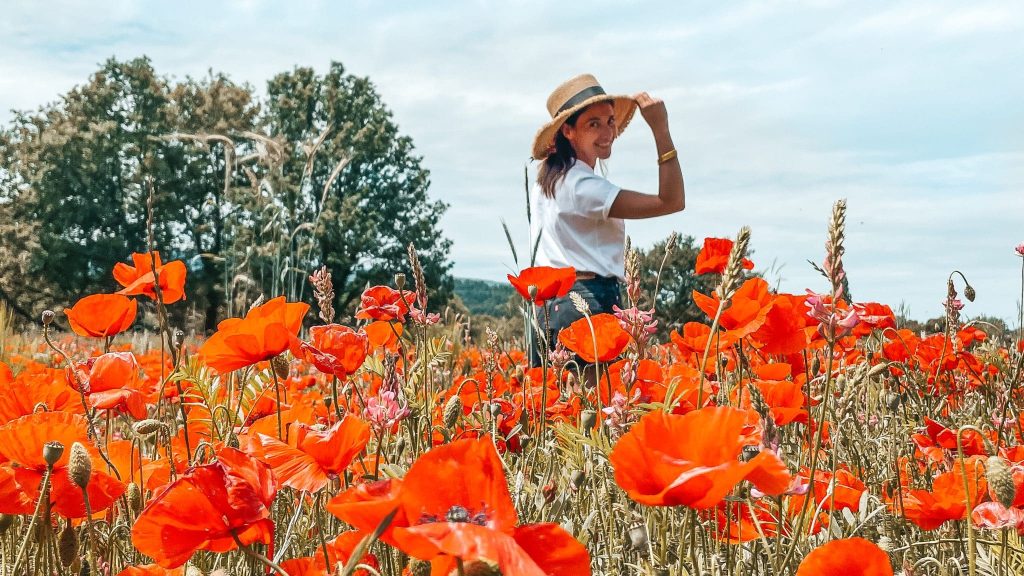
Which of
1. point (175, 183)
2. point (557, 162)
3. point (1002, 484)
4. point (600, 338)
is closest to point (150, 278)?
point (600, 338)

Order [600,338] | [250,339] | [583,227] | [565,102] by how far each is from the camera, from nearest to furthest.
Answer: [250,339]
[600,338]
[583,227]
[565,102]

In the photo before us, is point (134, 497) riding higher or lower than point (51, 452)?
lower

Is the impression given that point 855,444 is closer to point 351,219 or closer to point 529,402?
point 529,402

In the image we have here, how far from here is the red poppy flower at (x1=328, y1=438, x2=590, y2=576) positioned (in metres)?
0.77

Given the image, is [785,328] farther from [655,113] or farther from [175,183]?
[175,183]

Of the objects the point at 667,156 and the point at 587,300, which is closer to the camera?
the point at 587,300

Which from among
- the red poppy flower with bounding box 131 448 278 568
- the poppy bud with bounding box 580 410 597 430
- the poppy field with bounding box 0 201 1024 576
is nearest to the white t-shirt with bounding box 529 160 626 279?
the poppy field with bounding box 0 201 1024 576

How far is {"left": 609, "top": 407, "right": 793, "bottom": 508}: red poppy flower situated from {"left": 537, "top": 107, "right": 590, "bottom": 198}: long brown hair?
4.01 m

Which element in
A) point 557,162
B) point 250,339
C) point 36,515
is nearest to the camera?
point 36,515

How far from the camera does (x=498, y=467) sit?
0.83m

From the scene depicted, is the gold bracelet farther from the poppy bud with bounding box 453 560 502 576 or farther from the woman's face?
the poppy bud with bounding box 453 560 502 576

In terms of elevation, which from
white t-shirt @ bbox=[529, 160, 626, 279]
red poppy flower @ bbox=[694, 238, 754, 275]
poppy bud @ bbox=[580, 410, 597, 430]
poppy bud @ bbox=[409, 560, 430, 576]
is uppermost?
white t-shirt @ bbox=[529, 160, 626, 279]

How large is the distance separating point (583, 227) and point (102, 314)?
301 centimetres

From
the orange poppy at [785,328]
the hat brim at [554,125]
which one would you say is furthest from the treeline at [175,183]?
the orange poppy at [785,328]
